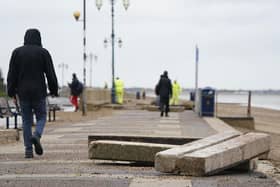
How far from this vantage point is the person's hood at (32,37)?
1087cm

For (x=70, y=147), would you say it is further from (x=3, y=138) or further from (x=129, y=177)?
(x=129, y=177)

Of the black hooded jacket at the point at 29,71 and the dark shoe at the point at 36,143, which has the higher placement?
the black hooded jacket at the point at 29,71

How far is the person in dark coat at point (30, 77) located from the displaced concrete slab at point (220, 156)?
9.46 ft

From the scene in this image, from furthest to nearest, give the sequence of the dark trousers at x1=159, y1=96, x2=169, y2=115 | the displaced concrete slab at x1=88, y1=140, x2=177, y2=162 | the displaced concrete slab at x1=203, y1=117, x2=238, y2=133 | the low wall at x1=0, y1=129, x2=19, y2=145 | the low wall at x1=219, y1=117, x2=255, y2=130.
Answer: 1. the dark trousers at x1=159, y1=96, x2=169, y2=115
2. the low wall at x1=219, y1=117, x2=255, y2=130
3. the displaced concrete slab at x1=203, y1=117, x2=238, y2=133
4. the low wall at x1=0, y1=129, x2=19, y2=145
5. the displaced concrete slab at x1=88, y1=140, x2=177, y2=162

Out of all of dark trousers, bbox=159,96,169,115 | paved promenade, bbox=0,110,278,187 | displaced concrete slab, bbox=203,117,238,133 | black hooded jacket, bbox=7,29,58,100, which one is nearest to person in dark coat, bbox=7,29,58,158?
black hooded jacket, bbox=7,29,58,100

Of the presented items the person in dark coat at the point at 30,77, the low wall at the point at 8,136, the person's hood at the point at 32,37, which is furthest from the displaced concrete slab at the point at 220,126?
the person's hood at the point at 32,37

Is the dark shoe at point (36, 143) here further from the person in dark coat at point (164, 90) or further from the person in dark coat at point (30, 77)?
the person in dark coat at point (164, 90)

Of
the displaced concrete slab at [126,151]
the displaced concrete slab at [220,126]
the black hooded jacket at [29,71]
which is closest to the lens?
the displaced concrete slab at [126,151]

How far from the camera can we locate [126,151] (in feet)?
32.8

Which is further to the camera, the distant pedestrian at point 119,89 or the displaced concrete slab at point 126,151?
the distant pedestrian at point 119,89

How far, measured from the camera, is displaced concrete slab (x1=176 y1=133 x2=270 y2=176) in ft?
28.2

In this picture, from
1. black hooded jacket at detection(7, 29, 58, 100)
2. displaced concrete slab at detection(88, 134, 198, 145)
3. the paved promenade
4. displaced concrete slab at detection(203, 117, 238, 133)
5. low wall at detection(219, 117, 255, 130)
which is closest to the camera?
the paved promenade

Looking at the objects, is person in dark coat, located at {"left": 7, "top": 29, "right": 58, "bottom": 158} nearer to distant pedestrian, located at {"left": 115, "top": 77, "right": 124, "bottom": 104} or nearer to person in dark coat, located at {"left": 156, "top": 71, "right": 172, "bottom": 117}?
person in dark coat, located at {"left": 156, "top": 71, "right": 172, "bottom": 117}

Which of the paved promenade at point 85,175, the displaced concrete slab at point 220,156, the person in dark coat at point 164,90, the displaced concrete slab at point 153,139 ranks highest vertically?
the displaced concrete slab at point 220,156
